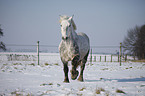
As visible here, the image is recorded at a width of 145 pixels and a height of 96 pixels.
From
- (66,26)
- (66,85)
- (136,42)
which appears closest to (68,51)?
(66,26)

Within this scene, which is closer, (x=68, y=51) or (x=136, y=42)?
(x=68, y=51)

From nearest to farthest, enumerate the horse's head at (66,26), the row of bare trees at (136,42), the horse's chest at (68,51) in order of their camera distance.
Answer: the horse's head at (66,26) → the horse's chest at (68,51) → the row of bare trees at (136,42)

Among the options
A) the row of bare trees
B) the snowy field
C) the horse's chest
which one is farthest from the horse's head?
the row of bare trees

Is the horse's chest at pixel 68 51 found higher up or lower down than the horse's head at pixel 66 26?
lower down

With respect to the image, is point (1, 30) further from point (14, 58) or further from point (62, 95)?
point (62, 95)

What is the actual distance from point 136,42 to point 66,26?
2991 centimetres

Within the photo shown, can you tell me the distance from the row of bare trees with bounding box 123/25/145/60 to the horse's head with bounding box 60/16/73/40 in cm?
2780

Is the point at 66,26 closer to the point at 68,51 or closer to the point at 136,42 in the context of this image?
the point at 68,51

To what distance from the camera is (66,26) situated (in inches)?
155

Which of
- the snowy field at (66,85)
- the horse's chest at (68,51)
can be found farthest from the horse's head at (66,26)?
the snowy field at (66,85)

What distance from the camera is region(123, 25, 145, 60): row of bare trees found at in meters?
28.2

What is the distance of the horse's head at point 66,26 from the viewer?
151 inches

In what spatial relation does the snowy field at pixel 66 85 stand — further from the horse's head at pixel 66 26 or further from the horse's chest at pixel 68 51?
the horse's head at pixel 66 26

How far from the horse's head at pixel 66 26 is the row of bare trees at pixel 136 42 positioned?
2780 centimetres
